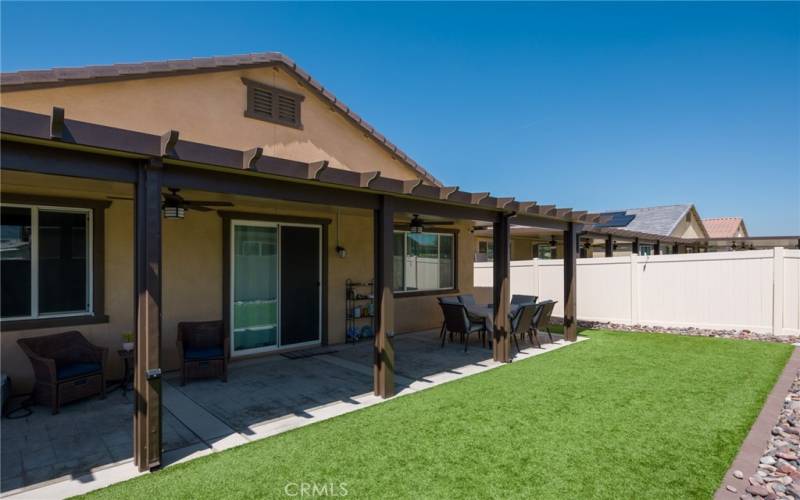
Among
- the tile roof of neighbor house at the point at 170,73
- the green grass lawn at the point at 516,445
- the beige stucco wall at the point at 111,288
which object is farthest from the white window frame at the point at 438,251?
the beige stucco wall at the point at 111,288

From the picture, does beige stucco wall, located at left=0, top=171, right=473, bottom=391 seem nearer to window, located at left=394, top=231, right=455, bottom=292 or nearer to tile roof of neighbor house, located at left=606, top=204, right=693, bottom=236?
window, located at left=394, top=231, right=455, bottom=292

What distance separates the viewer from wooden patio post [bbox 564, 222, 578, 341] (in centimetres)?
940

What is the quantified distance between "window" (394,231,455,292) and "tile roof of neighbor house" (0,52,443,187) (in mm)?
2451

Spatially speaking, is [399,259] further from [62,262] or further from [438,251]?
[62,262]

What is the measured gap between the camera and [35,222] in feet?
18.0

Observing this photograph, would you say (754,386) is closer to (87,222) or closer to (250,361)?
(250,361)

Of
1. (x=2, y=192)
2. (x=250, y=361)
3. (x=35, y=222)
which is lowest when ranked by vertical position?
(x=250, y=361)

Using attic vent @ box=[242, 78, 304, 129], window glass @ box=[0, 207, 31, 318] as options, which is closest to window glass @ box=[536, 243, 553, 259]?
attic vent @ box=[242, 78, 304, 129]

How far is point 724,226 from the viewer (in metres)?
31.7

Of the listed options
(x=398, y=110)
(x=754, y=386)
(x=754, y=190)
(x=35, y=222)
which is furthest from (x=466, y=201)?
(x=754, y=190)

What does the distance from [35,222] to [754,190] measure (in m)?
30.8

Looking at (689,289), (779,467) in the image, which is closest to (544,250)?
(689,289)

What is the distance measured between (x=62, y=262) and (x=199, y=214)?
190 centimetres

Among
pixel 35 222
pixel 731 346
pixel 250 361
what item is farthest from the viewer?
pixel 731 346
